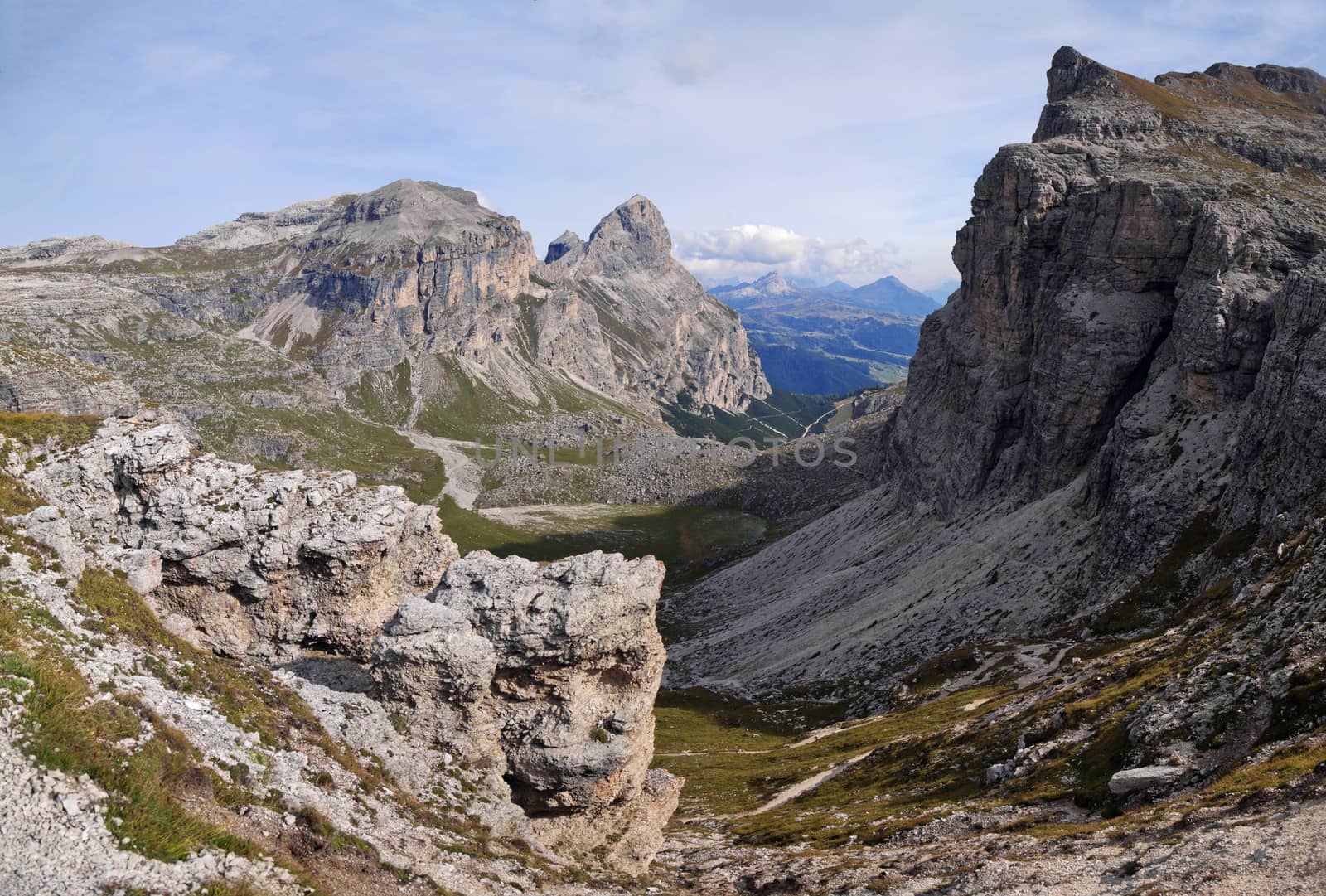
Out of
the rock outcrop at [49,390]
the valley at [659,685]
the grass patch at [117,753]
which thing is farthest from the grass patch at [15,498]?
the rock outcrop at [49,390]

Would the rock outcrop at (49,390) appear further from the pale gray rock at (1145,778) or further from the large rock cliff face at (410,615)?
the pale gray rock at (1145,778)

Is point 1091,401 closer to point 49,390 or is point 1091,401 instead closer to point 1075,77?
point 1075,77

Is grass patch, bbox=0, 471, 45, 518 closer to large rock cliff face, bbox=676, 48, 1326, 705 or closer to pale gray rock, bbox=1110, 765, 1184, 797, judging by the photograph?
pale gray rock, bbox=1110, 765, 1184, 797

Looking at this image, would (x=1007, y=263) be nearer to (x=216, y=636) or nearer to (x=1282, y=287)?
(x=1282, y=287)

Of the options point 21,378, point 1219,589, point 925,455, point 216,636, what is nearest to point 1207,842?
point 216,636

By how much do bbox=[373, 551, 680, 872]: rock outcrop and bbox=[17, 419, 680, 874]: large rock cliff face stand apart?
0.08 meters

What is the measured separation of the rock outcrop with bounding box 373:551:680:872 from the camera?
32.9m

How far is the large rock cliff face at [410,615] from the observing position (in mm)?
33062

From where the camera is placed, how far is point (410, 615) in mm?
33875

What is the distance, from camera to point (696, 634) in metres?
149

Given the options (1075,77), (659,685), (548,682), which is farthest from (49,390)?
(1075,77)

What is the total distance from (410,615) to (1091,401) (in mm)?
112129

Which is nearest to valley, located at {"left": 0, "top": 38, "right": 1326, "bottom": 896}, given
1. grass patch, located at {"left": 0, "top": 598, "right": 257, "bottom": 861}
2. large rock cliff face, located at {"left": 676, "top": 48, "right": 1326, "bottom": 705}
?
grass patch, located at {"left": 0, "top": 598, "right": 257, "bottom": 861}

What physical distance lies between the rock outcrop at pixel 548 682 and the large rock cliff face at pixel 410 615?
→ 0.08 meters
